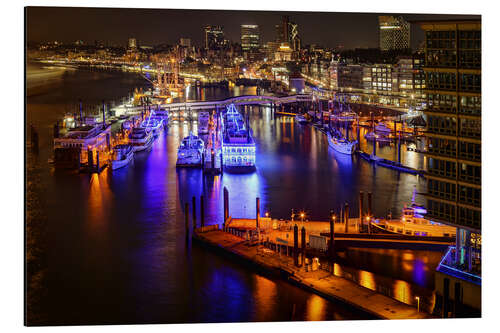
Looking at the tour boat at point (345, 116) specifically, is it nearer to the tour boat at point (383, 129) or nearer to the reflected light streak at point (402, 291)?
the tour boat at point (383, 129)

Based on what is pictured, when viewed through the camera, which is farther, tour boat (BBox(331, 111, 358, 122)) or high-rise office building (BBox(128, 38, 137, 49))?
tour boat (BBox(331, 111, 358, 122))

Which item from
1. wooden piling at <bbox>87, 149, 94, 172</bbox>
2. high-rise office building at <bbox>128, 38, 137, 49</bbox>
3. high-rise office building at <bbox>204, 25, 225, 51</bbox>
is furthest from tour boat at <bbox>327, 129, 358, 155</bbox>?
high-rise office building at <bbox>128, 38, 137, 49</bbox>

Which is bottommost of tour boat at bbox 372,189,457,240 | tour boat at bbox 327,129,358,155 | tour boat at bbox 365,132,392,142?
tour boat at bbox 372,189,457,240

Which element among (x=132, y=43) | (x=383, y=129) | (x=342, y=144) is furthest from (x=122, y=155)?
(x=383, y=129)

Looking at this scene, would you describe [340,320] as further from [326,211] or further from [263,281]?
[326,211]

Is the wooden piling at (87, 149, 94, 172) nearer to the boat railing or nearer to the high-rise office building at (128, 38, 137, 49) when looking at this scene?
the high-rise office building at (128, 38, 137, 49)

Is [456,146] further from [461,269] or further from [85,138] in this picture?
[85,138]
